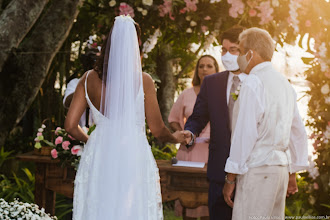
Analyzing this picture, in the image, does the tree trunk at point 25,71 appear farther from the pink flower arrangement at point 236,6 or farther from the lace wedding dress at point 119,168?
the lace wedding dress at point 119,168

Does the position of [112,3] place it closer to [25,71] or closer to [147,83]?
[147,83]

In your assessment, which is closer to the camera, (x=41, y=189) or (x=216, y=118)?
(x=216, y=118)

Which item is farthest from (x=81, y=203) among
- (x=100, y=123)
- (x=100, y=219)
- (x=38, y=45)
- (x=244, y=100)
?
(x=38, y=45)

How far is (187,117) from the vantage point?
241 inches

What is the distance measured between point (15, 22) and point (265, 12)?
12.5ft

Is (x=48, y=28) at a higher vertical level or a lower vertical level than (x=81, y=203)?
higher

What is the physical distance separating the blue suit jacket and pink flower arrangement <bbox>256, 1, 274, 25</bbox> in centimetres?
106

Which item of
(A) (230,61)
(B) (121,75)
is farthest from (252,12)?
(B) (121,75)

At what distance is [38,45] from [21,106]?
3.40ft

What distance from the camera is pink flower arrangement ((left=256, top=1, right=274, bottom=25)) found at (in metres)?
4.86

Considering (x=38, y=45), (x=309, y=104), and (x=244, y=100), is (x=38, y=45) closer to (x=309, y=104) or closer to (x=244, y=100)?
(x=309, y=104)

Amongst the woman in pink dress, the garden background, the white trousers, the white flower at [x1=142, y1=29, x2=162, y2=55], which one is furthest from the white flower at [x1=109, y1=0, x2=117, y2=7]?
the white trousers

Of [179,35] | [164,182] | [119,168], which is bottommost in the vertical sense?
[164,182]

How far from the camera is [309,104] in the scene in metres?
5.30
